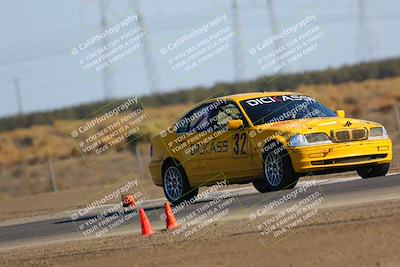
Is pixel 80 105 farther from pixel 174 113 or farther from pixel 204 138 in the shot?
pixel 204 138

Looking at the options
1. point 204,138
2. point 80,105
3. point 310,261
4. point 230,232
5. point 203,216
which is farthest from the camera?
point 80,105

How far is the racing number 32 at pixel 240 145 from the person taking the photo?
15515mm

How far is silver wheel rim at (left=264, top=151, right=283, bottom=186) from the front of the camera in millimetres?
14867

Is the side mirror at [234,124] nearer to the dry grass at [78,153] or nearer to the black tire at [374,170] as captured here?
the black tire at [374,170]

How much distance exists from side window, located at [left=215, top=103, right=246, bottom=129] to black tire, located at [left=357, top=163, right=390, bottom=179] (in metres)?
2.06

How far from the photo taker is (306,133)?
14.8m

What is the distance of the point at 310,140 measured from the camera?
1480 cm

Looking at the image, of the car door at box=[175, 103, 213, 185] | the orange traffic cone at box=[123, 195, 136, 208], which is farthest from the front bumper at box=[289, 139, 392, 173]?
the orange traffic cone at box=[123, 195, 136, 208]

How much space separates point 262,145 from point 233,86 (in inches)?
2050

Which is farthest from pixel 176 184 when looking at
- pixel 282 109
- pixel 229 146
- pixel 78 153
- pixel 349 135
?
pixel 78 153

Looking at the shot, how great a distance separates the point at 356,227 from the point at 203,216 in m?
3.82

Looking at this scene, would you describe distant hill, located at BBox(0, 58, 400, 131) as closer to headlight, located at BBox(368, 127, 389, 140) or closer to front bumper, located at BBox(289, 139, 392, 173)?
headlight, located at BBox(368, 127, 389, 140)

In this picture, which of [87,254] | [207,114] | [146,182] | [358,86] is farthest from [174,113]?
[87,254]

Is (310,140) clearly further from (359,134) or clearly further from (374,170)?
(374,170)
